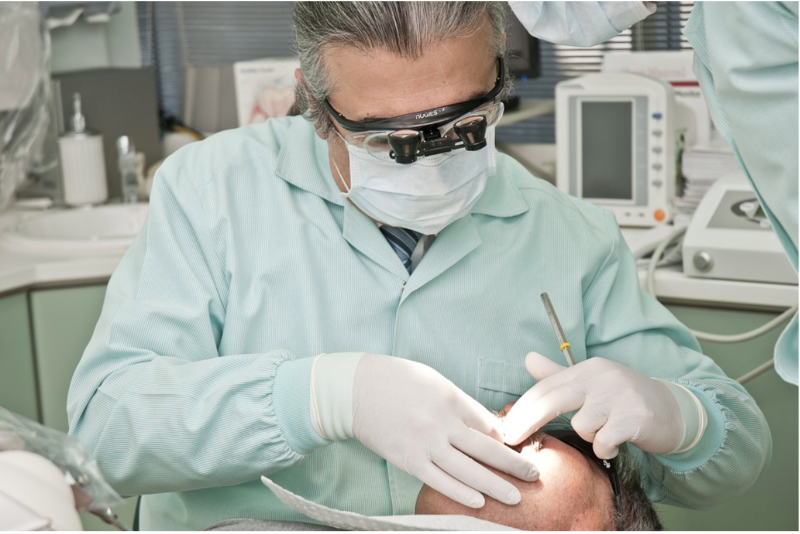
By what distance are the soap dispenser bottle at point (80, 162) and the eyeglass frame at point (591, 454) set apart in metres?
1.94

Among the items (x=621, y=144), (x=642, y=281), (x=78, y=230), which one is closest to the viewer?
(x=642, y=281)

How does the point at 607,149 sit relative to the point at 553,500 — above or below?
above

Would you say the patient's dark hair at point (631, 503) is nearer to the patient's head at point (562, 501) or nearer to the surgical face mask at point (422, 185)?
the patient's head at point (562, 501)

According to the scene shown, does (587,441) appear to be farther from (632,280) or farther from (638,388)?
(632,280)

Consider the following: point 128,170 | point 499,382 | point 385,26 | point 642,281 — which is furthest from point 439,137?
point 128,170

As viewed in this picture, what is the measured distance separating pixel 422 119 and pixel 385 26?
13cm

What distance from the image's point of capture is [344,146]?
1.33m

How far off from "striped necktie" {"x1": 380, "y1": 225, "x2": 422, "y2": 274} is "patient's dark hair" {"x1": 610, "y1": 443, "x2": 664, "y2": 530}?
0.44 m

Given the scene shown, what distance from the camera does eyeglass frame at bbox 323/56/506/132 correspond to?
3.89ft

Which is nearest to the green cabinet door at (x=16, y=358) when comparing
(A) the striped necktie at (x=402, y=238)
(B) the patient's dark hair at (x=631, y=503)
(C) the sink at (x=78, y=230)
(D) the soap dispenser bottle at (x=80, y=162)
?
(C) the sink at (x=78, y=230)

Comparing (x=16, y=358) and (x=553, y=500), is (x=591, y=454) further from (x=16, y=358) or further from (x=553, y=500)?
(x=16, y=358)

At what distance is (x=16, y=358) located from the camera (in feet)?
7.48

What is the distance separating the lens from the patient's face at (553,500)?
1170 mm

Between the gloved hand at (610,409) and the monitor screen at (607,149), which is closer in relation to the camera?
the gloved hand at (610,409)
